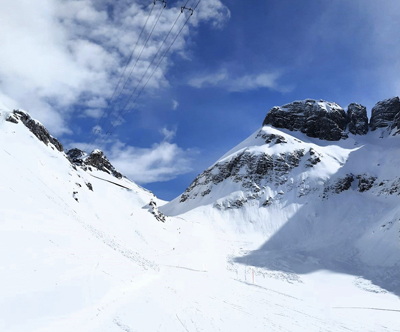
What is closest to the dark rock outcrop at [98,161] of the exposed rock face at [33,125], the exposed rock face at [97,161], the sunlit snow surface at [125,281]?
the exposed rock face at [97,161]

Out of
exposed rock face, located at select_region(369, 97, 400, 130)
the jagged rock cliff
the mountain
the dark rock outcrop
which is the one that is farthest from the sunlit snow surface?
exposed rock face, located at select_region(369, 97, 400, 130)

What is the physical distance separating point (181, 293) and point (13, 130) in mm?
33556

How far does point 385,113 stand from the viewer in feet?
351

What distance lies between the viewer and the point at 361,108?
114875 millimetres

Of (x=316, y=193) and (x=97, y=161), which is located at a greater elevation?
(x=97, y=161)

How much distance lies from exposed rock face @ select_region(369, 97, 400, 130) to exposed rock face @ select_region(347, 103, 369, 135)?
3.12 m

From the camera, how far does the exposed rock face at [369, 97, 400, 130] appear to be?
346ft

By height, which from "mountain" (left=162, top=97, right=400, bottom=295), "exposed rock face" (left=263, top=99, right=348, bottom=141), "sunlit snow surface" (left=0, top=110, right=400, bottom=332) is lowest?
"sunlit snow surface" (left=0, top=110, right=400, bottom=332)

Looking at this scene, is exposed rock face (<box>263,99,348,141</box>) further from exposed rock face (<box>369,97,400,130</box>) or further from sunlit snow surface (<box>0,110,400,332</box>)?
sunlit snow surface (<box>0,110,400,332</box>)

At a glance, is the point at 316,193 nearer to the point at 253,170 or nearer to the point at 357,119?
the point at 253,170

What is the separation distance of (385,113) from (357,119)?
9629mm

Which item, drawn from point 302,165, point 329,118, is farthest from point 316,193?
point 329,118

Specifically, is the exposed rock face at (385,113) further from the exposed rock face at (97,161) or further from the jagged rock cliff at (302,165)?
the exposed rock face at (97,161)

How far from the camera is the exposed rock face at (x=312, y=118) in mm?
101188
